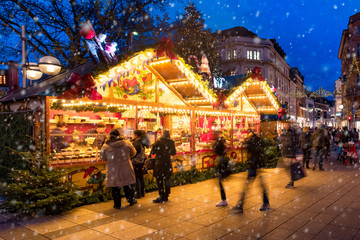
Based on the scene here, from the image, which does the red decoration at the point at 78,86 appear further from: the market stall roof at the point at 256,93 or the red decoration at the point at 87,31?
the market stall roof at the point at 256,93

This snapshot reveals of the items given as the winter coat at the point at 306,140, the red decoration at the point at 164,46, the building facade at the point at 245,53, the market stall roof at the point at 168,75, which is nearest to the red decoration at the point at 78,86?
the market stall roof at the point at 168,75

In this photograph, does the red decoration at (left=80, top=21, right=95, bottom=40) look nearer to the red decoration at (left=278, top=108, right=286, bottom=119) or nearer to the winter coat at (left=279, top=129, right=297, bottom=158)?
the winter coat at (left=279, top=129, right=297, bottom=158)

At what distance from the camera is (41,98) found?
6.70 m

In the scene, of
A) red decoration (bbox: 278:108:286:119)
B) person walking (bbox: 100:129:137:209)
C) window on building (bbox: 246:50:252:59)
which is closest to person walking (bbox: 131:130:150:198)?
person walking (bbox: 100:129:137:209)

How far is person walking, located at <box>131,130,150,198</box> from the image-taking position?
Result: 733cm

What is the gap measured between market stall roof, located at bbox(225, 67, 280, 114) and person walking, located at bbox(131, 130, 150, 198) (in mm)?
4569

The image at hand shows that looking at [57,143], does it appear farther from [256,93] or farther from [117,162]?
[256,93]

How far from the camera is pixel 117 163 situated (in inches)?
255

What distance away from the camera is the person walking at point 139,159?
7.33m

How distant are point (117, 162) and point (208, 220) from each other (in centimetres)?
227

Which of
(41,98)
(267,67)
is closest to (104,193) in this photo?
(41,98)

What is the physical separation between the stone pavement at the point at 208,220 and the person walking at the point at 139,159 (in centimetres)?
34

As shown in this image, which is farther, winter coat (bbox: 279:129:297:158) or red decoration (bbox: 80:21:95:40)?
winter coat (bbox: 279:129:297:158)

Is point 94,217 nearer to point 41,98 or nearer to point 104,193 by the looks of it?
point 104,193
